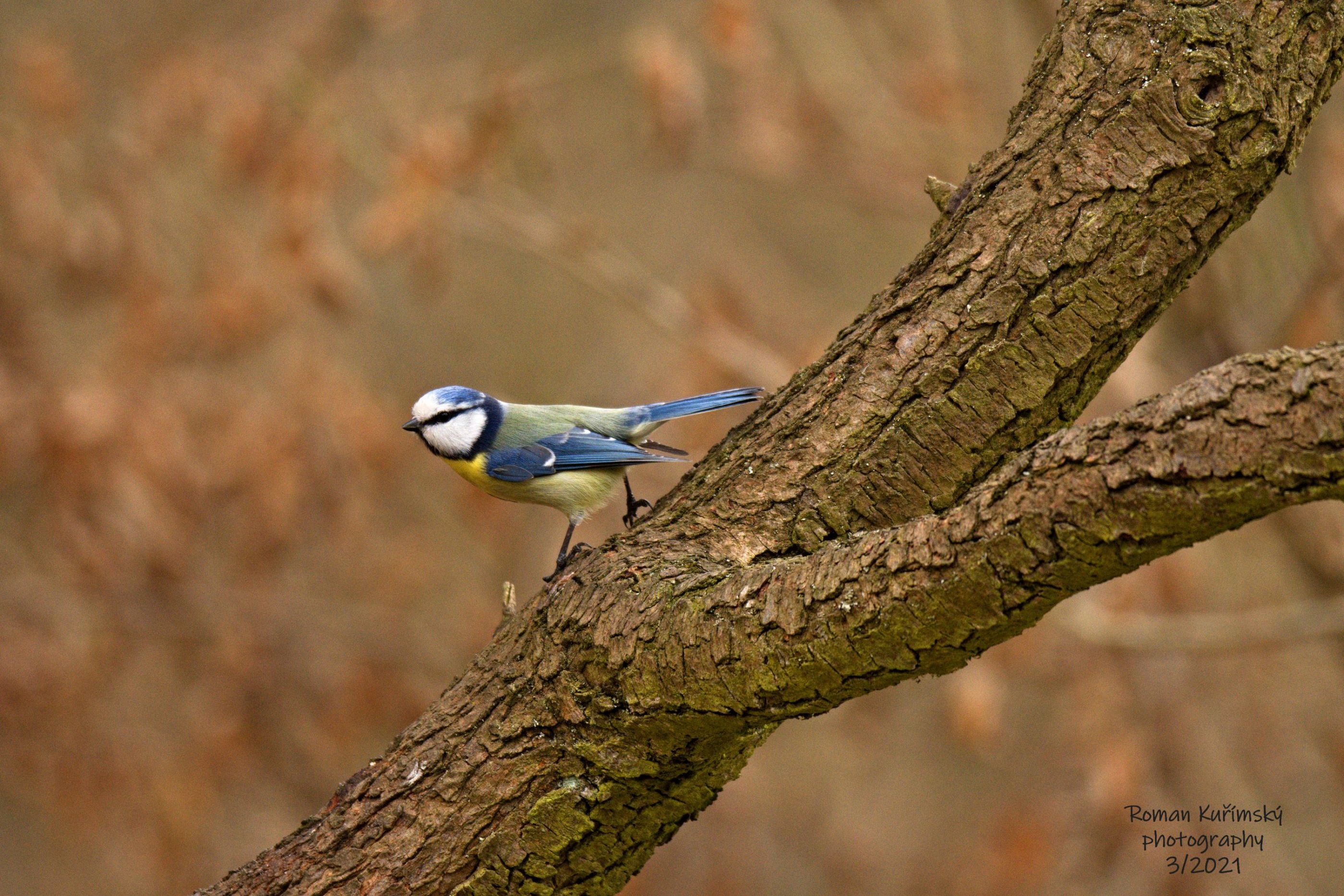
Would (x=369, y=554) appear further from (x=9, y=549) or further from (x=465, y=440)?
(x=465, y=440)

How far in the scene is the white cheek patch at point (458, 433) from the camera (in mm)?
4141

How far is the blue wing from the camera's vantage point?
3.91 metres

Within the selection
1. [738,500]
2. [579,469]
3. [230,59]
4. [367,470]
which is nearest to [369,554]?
[367,470]

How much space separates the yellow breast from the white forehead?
7.3 inches

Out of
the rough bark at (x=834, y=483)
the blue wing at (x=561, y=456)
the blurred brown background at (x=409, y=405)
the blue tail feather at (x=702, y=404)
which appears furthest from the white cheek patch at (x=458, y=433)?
the rough bark at (x=834, y=483)

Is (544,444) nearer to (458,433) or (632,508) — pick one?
(458,433)

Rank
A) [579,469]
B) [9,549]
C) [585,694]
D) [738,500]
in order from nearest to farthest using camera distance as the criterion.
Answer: [585,694]
[738,500]
[579,469]
[9,549]

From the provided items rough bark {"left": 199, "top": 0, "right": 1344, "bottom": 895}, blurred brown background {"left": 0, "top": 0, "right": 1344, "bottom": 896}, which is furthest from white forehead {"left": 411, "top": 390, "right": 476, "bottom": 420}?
rough bark {"left": 199, "top": 0, "right": 1344, "bottom": 895}

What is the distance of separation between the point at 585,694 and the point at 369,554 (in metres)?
4.92

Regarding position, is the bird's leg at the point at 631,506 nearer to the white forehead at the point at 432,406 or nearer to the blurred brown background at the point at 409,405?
the white forehead at the point at 432,406

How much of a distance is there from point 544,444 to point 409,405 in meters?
3.11

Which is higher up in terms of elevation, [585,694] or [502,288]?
[502,288]

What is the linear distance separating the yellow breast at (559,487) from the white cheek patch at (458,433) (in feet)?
0.15

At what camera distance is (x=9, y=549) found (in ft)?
21.5
